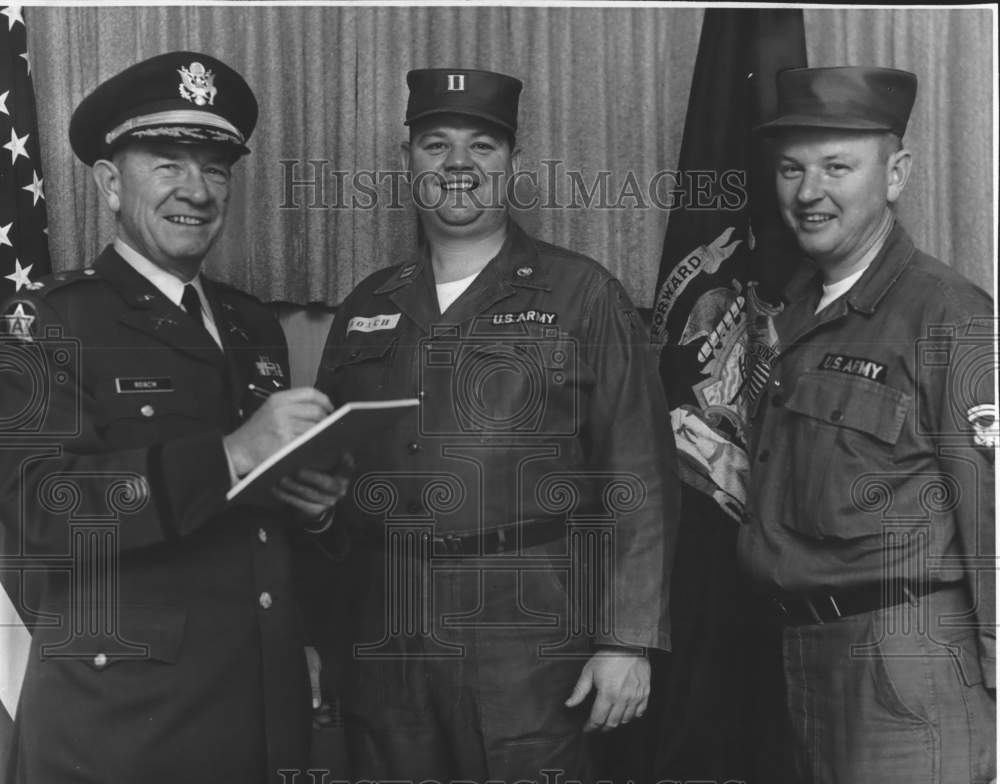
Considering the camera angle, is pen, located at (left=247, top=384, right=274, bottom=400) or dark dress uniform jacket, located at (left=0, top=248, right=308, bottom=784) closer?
dark dress uniform jacket, located at (left=0, top=248, right=308, bottom=784)

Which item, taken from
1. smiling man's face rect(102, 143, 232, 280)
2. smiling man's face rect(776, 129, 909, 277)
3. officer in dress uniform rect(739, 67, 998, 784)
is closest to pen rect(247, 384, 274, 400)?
smiling man's face rect(102, 143, 232, 280)

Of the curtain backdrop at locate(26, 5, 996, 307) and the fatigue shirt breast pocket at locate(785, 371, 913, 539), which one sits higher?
the curtain backdrop at locate(26, 5, 996, 307)

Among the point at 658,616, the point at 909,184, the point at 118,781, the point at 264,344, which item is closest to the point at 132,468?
the point at 264,344

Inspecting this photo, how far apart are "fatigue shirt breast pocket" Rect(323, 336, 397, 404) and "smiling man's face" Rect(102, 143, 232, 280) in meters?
0.36

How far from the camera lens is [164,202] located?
2.53 m

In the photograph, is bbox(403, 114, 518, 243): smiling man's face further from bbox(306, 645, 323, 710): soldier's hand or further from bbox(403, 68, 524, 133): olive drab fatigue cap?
bbox(306, 645, 323, 710): soldier's hand

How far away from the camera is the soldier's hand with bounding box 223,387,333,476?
232 centimetres

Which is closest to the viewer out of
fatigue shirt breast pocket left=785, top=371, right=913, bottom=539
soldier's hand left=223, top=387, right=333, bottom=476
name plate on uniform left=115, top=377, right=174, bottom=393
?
soldier's hand left=223, top=387, right=333, bottom=476

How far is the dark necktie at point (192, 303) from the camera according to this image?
2482 mm

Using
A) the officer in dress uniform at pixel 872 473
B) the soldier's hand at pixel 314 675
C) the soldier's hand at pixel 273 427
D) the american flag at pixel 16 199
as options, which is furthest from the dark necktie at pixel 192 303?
the officer in dress uniform at pixel 872 473

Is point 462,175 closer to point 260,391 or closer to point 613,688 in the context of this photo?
point 260,391

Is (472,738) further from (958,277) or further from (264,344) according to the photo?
(958,277)

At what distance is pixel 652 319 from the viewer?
2799mm

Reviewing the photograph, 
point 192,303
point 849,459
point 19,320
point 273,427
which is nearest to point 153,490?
point 273,427
